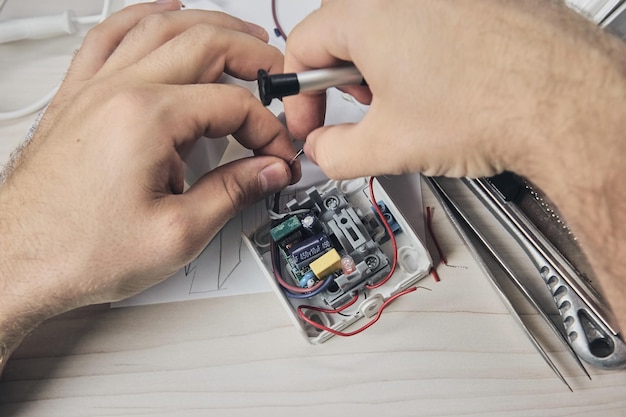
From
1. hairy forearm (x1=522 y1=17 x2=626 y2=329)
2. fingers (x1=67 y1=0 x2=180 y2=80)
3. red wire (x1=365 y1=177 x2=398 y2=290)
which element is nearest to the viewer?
hairy forearm (x1=522 y1=17 x2=626 y2=329)

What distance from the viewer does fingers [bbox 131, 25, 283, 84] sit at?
0.66 meters

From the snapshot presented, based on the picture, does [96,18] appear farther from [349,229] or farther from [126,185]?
[349,229]

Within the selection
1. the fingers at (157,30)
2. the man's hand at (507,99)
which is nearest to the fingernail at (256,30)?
the fingers at (157,30)

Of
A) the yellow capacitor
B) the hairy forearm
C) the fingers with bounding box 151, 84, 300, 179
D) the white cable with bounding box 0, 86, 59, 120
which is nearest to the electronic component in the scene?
the yellow capacitor

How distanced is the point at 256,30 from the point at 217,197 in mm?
368

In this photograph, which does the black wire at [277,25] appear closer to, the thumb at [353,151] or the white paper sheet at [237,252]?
the white paper sheet at [237,252]

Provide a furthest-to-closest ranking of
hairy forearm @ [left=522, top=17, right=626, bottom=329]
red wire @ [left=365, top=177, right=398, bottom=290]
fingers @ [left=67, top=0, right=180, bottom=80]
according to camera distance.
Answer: fingers @ [left=67, top=0, right=180, bottom=80] → red wire @ [left=365, top=177, right=398, bottom=290] → hairy forearm @ [left=522, top=17, right=626, bottom=329]

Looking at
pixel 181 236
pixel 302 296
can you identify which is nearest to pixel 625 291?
pixel 302 296

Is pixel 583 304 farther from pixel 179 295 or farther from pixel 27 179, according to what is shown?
pixel 27 179

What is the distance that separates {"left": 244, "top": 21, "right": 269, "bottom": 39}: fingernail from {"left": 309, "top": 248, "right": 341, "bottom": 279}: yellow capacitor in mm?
418

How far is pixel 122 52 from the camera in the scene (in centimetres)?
73

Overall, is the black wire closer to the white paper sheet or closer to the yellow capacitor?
the white paper sheet

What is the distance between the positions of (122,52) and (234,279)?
0.39 metres

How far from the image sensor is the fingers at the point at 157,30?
0.73 metres
